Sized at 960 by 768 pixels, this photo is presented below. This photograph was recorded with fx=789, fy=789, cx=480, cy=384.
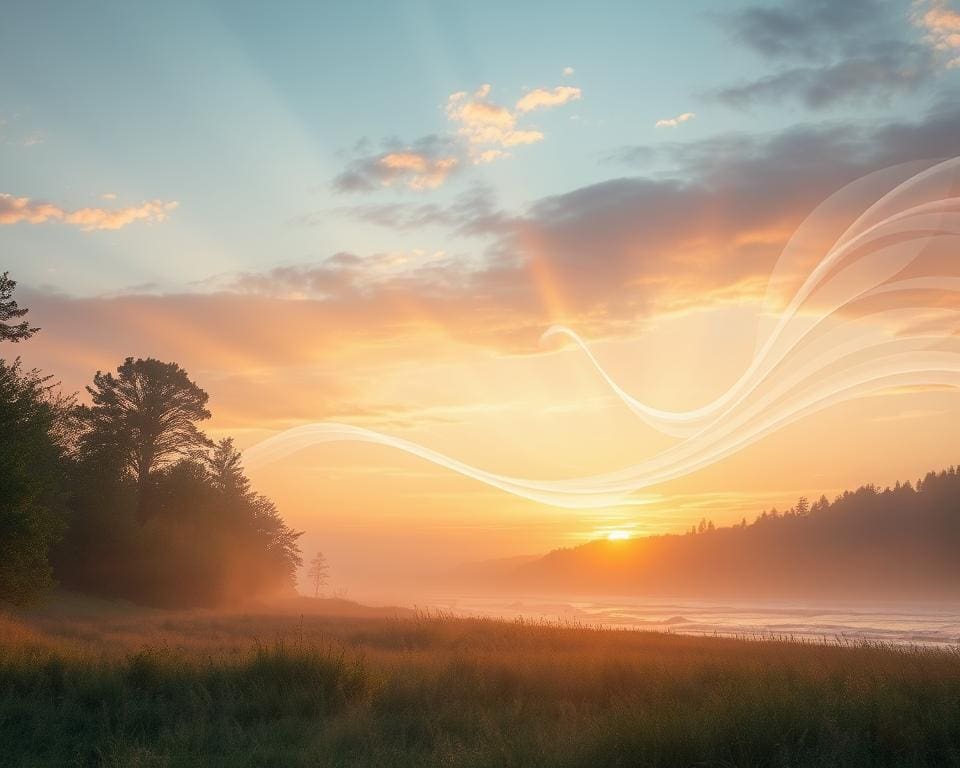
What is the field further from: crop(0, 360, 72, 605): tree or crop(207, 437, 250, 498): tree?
crop(207, 437, 250, 498): tree

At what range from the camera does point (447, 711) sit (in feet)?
→ 40.3

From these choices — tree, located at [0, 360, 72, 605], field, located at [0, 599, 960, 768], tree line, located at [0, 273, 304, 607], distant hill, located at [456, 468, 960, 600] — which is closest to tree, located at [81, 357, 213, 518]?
tree line, located at [0, 273, 304, 607]

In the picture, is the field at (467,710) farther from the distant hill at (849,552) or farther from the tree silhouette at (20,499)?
the distant hill at (849,552)

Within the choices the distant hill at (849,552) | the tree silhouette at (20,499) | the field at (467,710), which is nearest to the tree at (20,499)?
the tree silhouette at (20,499)

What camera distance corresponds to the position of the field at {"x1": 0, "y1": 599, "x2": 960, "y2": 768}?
9391mm

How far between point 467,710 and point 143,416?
49199 millimetres

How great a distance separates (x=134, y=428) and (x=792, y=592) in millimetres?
125118

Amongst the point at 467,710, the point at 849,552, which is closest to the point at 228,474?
the point at 467,710

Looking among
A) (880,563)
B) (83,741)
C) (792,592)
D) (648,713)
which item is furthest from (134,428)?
(880,563)

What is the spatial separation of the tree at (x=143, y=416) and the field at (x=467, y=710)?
3921 centimetres

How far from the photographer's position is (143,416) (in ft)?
183

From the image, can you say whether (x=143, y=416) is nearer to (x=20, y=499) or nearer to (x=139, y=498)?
(x=139, y=498)

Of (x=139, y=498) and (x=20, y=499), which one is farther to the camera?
(x=139, y=498)

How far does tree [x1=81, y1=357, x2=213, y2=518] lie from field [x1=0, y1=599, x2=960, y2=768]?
3921 cm
